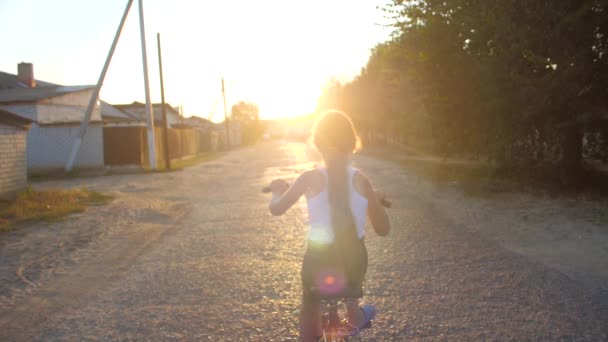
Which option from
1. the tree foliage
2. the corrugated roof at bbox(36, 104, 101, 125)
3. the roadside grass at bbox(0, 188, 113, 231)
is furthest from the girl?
the corrugated roof at bbox(36, 104, 101, 125)

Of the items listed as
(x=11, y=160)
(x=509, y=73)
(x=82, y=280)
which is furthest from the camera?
(x=11, y=160)

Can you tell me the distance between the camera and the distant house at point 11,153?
14.7 metres

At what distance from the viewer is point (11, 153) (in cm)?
1516

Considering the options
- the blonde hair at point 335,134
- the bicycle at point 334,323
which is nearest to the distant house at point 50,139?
the blonde hair at point 335,134

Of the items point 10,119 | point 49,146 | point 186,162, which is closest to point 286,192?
point 10,119

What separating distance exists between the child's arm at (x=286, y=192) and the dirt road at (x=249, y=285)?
1.62 m

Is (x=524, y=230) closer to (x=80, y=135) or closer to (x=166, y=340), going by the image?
(x=166, y=340)

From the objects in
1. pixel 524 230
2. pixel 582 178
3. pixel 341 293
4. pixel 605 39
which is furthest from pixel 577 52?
pixel 341 293

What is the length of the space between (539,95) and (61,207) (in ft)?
37.5

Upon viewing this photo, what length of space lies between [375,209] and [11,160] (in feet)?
48.3

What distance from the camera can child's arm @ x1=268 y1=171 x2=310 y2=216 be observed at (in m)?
2.96

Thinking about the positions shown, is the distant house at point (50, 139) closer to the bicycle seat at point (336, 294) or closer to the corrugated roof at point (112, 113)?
the corrugated roof at point (112, 113)

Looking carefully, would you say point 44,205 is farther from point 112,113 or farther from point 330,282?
point 112,113

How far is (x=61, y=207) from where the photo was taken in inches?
510
